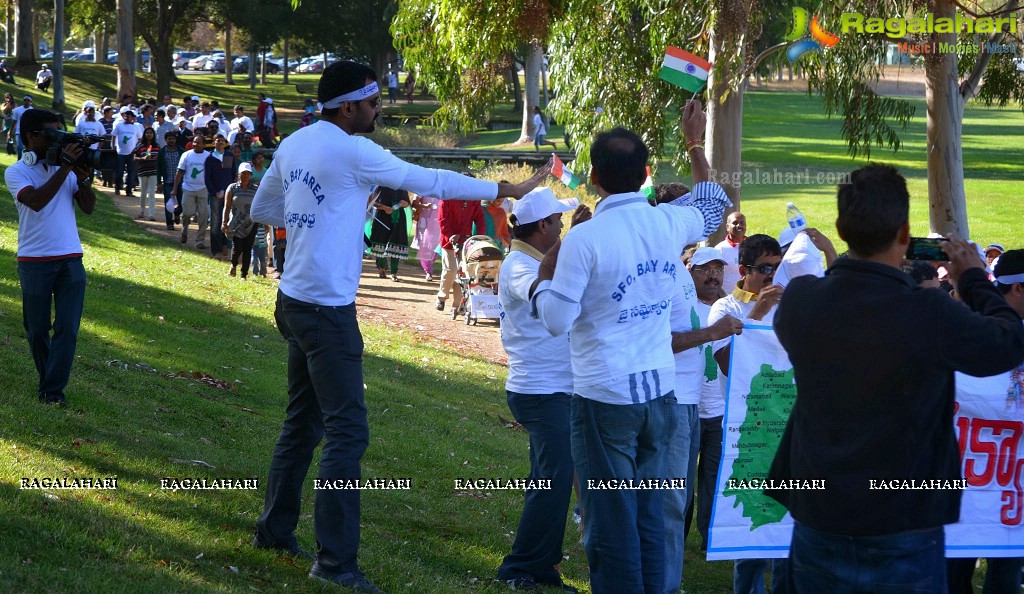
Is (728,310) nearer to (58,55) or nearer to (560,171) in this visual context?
Result: (560,171)

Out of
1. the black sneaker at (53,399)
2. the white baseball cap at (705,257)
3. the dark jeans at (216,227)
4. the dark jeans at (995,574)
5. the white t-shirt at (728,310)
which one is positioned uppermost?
the white baseball cap at (705,257)

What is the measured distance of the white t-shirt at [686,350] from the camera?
5543mm

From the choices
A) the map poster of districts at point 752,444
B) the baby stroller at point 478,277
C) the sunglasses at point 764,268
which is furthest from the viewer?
the baby stroller at point 478,277

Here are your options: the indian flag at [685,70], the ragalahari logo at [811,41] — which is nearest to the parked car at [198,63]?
the ragalahari logo at [811,41]

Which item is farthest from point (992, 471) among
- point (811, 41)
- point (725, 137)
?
point (725, 137)

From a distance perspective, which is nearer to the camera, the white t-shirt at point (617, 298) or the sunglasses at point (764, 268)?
the white t-shirt at point (617, 298)

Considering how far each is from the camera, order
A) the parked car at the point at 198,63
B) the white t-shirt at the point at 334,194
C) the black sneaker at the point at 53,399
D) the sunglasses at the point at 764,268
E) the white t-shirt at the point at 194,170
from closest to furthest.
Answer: the white t-shirt at the point at 334,194, the sunglasses at the point at 764,268, the black sneaker at the point at 53,399, the white t-shirt at the point at 194,170, the parked car at the point at 198,63

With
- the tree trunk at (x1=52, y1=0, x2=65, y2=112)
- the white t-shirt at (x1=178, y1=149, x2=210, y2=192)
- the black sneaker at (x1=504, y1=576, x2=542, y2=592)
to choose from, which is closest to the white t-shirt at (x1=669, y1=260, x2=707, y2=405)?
the black sneaker at (x1=504, y1=576, x2=542, y2=592)

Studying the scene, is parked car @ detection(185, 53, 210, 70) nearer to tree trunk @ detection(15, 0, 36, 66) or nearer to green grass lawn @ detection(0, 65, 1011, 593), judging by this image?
tree trunk @ detection(15, 0, 36, 66)

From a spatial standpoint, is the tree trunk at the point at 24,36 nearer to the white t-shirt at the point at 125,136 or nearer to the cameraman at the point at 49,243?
the white t-shirt at the point at 125,136

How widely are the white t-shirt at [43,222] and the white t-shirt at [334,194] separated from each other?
10.8 ft

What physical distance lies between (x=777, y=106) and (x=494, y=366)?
64.3 metres

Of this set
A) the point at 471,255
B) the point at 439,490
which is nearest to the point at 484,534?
the point at 439,490

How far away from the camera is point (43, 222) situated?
778 centimetres
